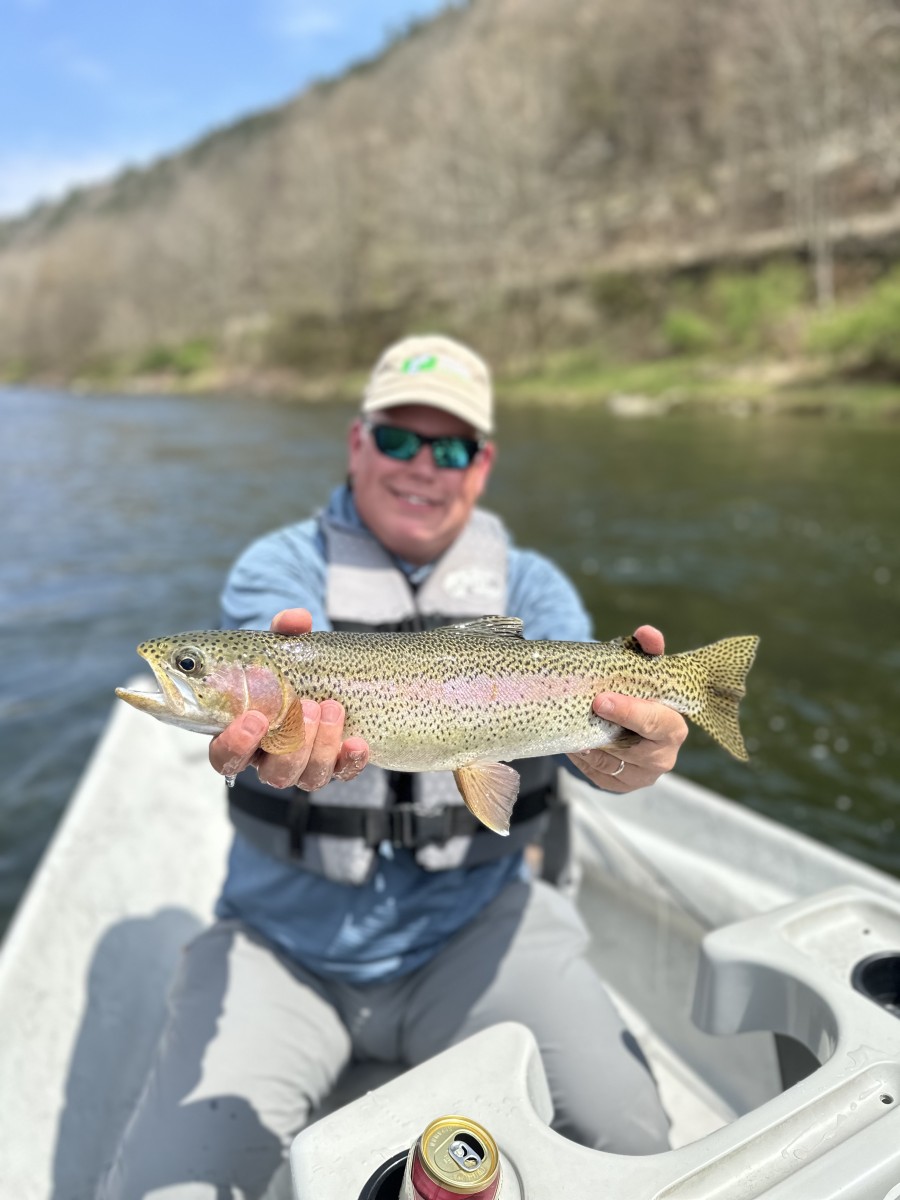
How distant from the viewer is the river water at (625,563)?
7.68 meters

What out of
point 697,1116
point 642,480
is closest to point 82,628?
point 697,1116

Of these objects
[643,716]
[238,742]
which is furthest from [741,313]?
[238,742]

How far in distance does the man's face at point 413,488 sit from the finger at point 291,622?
99 centimetres

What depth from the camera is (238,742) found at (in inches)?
79.7

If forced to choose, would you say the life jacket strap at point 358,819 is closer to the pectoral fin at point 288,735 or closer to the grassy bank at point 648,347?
the pectoral fin at point 288,735

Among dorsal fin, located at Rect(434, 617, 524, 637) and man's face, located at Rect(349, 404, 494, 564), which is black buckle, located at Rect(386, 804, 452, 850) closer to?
dorsal fin, located at Rect(434, 617, 524, 637)

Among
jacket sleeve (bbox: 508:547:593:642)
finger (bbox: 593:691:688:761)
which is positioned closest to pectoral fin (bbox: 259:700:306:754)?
finger (bbox: 593:691:688:761)

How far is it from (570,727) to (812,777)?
586cm

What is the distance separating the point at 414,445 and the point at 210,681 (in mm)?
1371

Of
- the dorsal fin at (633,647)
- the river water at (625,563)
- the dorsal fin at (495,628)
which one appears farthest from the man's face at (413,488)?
the river water at (625,563)

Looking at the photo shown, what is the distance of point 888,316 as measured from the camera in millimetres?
30078

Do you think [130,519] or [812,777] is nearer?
[812,777]

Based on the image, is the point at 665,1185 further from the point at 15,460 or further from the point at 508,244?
the point at 508,244

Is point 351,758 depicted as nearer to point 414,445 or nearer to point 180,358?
point 414,445
